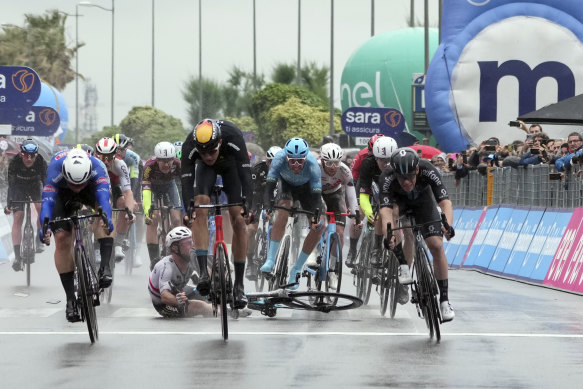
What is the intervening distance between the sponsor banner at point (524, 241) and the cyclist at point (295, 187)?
5.53 m

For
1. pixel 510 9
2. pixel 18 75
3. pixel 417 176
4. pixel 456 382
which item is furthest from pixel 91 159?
pixel 510 9

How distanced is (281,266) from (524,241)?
6.41m

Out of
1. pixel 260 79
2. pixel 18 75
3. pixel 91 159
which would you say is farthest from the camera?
pixel 260 79

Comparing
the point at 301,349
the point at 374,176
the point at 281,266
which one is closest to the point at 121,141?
the point at 374,176

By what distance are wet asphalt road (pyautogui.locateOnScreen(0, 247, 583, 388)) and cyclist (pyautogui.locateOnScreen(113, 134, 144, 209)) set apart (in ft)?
11.1

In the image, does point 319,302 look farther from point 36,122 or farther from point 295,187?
point 36,122

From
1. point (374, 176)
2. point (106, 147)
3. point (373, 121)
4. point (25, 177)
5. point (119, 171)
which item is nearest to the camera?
point (374, 176)

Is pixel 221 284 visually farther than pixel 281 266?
No

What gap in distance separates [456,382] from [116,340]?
3691mm

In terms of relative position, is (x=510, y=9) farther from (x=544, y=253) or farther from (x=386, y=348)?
(x=386, y=348)

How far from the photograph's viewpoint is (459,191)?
26172mm

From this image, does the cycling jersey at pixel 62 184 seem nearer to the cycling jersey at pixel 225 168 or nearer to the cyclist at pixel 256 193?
the cycling jersey at pixel 225 168

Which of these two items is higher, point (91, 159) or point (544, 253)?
point (91, 159)

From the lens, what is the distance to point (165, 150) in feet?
61.3
